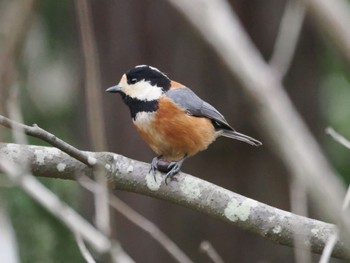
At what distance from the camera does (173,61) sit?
14.3 ft

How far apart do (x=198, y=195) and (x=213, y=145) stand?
5.07 ft

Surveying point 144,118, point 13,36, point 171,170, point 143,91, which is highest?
point 13,36

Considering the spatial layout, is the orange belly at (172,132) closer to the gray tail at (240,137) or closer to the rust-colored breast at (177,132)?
the rust-colored breast at (177,132)

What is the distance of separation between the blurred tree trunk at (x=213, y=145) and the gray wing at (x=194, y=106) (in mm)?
417

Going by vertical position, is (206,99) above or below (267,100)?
below

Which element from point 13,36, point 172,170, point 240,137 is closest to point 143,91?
point 240,137

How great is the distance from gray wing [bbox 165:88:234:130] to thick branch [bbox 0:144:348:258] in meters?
0.82

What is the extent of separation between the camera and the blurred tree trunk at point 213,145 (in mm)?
4371

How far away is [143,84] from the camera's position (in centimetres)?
374

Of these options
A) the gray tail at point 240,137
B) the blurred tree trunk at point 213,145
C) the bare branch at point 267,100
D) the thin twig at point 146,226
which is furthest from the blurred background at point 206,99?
the bare branch at point 267,100

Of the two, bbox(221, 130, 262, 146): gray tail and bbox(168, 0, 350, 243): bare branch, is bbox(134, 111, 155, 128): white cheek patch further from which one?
bbox(168, 0, 350, 243): bare branch

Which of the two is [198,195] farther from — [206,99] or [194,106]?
[206,99]

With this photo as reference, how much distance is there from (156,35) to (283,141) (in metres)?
3.43

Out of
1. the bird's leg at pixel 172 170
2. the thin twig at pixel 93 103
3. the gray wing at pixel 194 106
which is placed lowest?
the bird's leg at pixel 172 170
